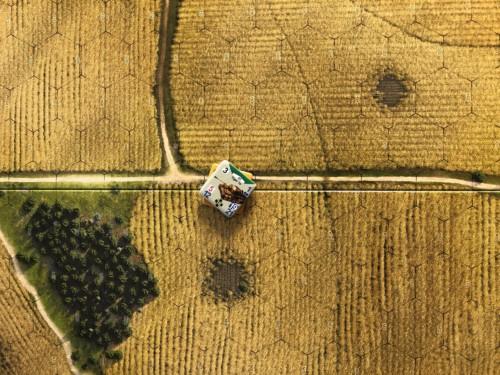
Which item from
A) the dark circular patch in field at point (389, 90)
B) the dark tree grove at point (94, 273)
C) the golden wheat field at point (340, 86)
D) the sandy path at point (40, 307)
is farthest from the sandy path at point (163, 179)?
the dark circular patch in field at point (389, 90)

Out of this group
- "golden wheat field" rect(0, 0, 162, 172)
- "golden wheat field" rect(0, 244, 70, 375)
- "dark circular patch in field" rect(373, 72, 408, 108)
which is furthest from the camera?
"golden wheat field" rect(0, 0, 162, 172)

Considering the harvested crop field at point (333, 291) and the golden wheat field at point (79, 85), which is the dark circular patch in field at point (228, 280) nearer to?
the harvested crop field at point (333, 291)

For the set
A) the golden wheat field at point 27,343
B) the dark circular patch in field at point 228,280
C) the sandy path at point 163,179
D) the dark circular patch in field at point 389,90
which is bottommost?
the golden wheat field at point 27,343

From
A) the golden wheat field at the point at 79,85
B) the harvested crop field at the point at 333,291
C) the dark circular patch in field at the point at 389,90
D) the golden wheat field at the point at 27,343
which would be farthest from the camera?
the golden wheat field at the point at 79,85

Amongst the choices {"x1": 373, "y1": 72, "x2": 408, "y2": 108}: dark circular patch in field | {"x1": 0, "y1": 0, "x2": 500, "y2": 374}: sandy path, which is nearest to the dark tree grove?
{"x1": 0, "y1": 0, "x2": 500, "y2": 374}: sandy path

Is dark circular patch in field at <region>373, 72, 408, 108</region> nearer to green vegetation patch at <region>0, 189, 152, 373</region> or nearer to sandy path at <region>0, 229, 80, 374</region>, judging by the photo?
green vegetation patch at <region>0, 189, 152, 373</region>

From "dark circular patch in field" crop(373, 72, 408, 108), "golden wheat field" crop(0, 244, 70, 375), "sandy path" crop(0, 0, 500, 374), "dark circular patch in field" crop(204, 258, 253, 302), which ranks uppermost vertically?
"dark circular patch in field" crop(373, 72, 408, 108)
